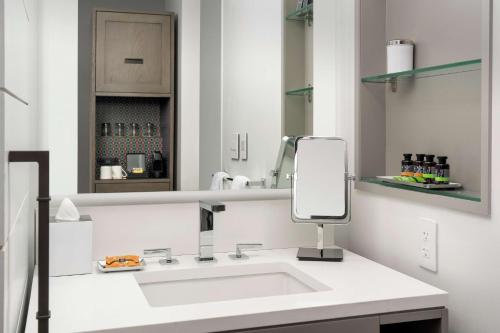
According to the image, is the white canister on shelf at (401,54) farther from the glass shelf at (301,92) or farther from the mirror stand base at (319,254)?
the mirror stand base at (319,254)

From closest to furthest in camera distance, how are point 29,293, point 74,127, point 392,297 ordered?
1. point 392,297
2. point 29,293
3. point 74,127

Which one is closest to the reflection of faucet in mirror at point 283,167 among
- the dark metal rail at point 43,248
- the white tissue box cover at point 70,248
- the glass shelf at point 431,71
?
the glass shelf at point 431,71

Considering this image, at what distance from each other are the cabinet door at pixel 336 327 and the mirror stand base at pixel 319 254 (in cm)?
38

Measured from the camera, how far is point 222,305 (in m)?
1.19

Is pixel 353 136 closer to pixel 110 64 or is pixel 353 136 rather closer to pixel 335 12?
pixel 335 12

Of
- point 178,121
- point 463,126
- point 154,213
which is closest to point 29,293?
point 154,213

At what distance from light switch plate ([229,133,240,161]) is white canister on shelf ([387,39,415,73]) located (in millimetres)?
519

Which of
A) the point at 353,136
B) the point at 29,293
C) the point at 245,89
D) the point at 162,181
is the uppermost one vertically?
the point at 245,89

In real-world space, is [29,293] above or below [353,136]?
below

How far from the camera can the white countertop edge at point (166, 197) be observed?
1571 millimetres

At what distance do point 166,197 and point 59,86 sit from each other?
443 mm

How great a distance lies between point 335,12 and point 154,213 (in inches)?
35.9

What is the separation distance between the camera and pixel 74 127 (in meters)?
1.54

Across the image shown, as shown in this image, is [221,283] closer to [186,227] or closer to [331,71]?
[186,227]
